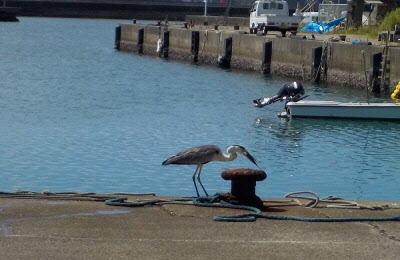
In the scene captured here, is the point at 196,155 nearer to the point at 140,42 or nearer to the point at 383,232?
the point at 383,232

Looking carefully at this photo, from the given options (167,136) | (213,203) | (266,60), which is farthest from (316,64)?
(213,203)

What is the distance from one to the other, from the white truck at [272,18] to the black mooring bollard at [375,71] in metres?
14.4

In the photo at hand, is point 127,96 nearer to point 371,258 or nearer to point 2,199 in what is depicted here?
Result: point 2,199

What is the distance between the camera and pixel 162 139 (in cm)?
2195

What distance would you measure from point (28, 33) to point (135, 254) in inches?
3015

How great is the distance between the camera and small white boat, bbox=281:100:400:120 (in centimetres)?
2484

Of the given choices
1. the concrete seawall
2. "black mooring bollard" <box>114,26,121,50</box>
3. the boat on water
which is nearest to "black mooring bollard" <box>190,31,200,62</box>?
the concrete seawall

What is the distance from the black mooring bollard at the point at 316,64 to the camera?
1406 inches

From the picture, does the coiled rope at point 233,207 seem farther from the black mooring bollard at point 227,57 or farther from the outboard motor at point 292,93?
the black mooring bollard at point 227,57

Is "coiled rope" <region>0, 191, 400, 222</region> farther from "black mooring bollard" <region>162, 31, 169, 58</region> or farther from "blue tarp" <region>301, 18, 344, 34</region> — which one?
"blue tarp" <region>301, 18, 344, 34</region>

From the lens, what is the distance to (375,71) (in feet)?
104

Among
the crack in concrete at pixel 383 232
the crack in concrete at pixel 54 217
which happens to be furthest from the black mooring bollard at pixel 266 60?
the crack in concrete at pixel 383 232

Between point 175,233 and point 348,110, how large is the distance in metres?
17.6

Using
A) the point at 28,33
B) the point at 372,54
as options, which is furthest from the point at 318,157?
the point at 28,33
